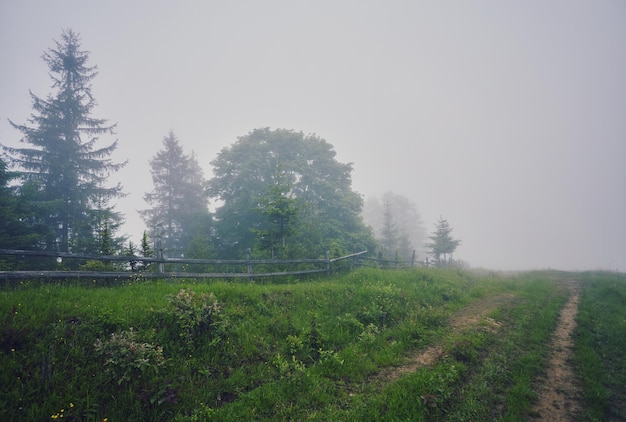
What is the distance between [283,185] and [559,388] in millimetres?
18928

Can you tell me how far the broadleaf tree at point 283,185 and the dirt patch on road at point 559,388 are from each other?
47.2 ft

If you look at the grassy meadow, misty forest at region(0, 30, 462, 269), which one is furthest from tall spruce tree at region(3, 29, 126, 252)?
the grassy meadow

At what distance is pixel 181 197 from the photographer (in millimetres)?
31000

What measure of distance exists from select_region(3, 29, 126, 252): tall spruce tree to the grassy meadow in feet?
50.0

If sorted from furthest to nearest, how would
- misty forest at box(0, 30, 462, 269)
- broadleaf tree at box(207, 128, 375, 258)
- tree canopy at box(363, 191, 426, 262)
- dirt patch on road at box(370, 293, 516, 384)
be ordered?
tree canopy at box(363, 191, 426, 262) → broadleaf tree at box(207, 128, 375, 258) → misty forest at box(0, 30, 462, 269) → dirt patch on road at box(370, 293, 516, 384)

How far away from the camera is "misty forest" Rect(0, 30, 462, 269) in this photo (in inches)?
Answer: 585

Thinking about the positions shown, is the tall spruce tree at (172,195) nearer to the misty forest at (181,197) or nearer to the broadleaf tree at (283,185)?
the misty forest at (181,197)

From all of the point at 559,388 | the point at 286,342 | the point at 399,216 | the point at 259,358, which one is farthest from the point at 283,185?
the point at 399,216

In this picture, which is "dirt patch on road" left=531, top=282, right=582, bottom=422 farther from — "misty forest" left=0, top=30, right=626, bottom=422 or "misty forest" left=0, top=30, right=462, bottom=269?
"misty forest" left=0, top=30, right=462, bottom=269

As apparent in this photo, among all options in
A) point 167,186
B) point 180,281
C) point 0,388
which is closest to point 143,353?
point 0,388

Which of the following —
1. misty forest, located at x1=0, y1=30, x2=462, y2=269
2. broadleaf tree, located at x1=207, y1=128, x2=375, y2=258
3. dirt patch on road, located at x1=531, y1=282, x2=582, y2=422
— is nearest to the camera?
dirt patch on road, located at x1=531, y1=282, x2=582, y2=422

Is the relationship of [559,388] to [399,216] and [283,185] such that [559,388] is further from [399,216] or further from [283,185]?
[399,216]

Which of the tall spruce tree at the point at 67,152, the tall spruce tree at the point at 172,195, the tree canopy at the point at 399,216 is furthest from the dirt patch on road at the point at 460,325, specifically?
the tree canopy at the point at 399,216

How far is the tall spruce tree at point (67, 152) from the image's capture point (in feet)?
62.4
